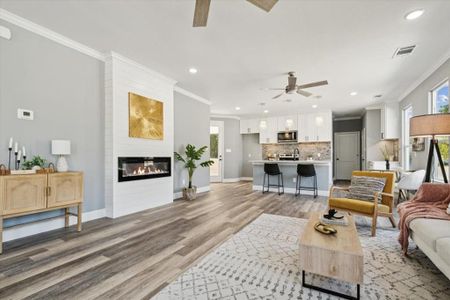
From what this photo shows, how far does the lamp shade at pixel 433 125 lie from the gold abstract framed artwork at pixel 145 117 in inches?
177

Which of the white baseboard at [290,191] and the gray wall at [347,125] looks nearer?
the white baseboard at [290,191]

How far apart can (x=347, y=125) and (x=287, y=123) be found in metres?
3.09

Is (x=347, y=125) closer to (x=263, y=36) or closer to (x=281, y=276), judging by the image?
(x=263, y=36)

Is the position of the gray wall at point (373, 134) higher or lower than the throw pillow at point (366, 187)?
higher

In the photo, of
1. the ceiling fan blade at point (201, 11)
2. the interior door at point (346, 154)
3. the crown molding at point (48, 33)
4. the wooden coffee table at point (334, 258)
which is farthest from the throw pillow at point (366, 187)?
the interior door at point (346, 154)

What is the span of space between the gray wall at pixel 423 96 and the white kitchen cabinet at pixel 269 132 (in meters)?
4.12

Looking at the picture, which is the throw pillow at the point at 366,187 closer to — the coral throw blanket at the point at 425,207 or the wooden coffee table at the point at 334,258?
the coral throw blanket at the point at 425,207

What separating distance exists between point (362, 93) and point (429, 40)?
109 inches

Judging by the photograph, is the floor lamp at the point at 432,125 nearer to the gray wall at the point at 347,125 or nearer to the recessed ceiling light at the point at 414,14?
the recessed ceiling light at the point at 414,14

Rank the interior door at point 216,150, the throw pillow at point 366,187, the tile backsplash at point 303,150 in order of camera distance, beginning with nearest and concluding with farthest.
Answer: the throw pillow at point 366,187
the tile backsplash at point 303,150
the interior door at point 216,150

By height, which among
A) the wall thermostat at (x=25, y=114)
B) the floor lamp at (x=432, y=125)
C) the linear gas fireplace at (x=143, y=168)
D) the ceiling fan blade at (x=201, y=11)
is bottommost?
the linear gas fireplace at (x=143, y=168)

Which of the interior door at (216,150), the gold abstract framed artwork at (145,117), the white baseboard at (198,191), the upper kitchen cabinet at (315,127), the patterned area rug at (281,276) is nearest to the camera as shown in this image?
the patterned area rug at (281,276)

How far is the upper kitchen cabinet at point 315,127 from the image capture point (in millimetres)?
7843

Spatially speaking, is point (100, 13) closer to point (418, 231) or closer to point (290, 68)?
point (290, 68)
